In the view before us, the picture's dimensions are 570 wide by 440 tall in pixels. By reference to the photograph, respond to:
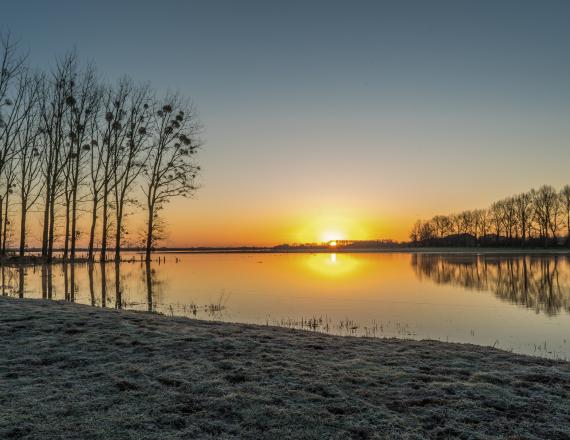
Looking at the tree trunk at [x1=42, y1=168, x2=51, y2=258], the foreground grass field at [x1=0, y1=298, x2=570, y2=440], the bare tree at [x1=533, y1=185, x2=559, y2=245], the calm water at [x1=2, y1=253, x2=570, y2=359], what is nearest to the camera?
the foreground grass field at [x1=0, y1=298, x2=570, y2=440]

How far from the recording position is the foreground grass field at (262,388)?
409 centimetres

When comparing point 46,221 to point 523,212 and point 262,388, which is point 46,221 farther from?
point 523,212

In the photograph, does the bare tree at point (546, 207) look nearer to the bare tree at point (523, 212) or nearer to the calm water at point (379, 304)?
the bare tree at point (523, 212)

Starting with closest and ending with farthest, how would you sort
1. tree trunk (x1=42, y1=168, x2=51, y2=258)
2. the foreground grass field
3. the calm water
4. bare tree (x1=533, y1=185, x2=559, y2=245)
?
the foreground grass field → the calm water → tree trunk (x1=42, y1=168, x2=51, y2=258) → bare tree (x1=533, y1=185, x2=559, y2=245)

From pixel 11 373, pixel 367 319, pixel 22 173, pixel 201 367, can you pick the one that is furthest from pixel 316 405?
pixel 22 173

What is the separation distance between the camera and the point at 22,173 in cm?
3562

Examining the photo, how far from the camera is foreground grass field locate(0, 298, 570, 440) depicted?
4090 mm

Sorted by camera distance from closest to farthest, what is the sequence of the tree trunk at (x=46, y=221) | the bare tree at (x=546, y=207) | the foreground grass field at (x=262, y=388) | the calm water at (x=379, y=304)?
the foreground grass field at (x=262, y=388) < the calm water at (x=379, y=304) < the tree trunk at (x=46, y=221) < the bare tree at (x=546, y=207)

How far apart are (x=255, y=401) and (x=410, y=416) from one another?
1.66 meters

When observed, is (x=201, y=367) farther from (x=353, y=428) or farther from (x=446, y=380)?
(x=446, y=380)

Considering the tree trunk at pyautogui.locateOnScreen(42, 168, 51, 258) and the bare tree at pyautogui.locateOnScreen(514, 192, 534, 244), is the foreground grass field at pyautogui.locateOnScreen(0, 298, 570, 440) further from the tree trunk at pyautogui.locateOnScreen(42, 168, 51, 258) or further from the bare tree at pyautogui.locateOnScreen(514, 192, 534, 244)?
the bare tree at pyautogui.locateOnScreen(514, 192, 534, 244)

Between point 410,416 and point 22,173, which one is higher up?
point 22,173

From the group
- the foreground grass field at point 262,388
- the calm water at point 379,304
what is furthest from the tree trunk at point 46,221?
the foreground grass field at point 262,388

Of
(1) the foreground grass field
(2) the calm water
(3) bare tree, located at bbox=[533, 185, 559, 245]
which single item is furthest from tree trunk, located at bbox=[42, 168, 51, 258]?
(3) bare tree, located at bbox=[533, 185, 559, 245]
